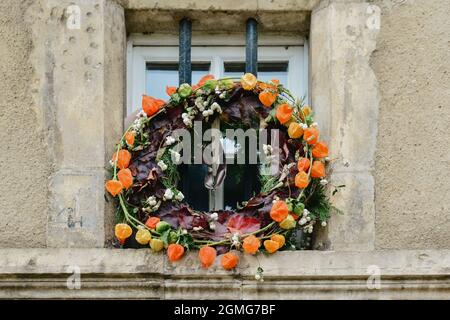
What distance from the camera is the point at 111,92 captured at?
3.89 metres

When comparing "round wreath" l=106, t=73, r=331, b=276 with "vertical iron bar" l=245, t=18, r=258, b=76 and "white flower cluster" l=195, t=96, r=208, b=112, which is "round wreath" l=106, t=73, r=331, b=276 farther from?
"vertical iron bar" l=245, t=18, r=258, b=76

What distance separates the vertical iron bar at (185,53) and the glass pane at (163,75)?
0.12 m

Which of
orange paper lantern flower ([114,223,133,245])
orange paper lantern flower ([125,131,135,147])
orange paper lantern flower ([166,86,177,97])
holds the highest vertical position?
orange paper lantern flower ([166,86,177,97])

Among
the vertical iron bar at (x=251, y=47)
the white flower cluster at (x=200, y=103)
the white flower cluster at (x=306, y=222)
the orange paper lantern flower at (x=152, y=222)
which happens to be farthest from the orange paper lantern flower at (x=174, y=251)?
the vertical iron bar at (x=251, y=47)

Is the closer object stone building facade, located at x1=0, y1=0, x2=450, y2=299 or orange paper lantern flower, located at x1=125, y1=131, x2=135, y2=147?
stone building facade, located at x1=0, y1=0, x2=450, y2=299

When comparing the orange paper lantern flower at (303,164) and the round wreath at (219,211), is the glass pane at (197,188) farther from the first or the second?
the orange paper lantern flower at (303,164)

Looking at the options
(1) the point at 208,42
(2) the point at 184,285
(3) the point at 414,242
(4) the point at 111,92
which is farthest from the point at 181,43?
(3) the point at 414,242

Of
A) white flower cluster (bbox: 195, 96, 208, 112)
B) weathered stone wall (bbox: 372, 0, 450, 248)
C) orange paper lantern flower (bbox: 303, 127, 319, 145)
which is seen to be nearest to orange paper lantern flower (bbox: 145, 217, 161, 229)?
white flower cluster (bbox: 195, 96, 208, 112)

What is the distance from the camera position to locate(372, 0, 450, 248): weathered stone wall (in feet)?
12.3

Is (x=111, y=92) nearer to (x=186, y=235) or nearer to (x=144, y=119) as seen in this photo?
(x=144, y=119)

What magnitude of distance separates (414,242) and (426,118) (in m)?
0.61

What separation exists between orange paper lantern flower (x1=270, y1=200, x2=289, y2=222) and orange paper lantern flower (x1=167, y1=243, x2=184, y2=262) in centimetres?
45

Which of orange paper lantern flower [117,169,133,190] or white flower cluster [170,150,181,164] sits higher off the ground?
white flower cluster [170,150,181,164]

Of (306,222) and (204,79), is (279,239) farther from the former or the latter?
(204,79)
